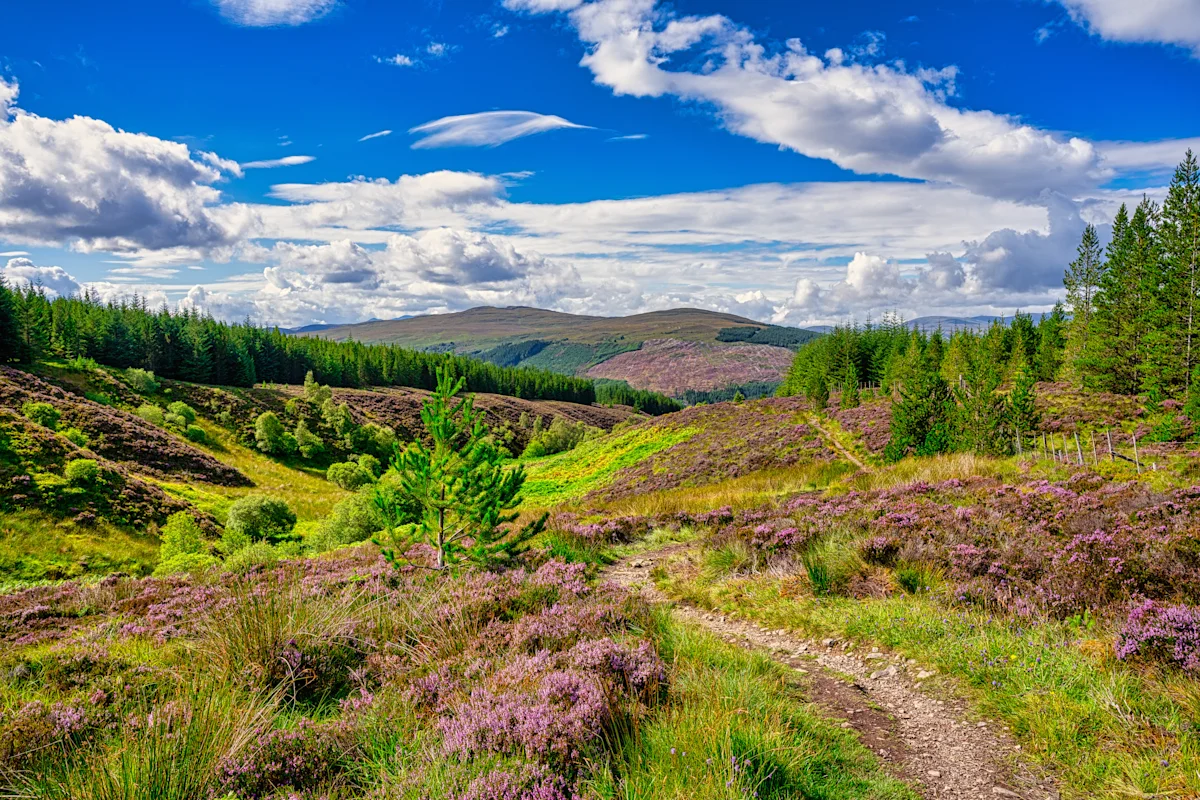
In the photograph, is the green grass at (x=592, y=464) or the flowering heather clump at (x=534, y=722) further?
the green grass at (x=592, y=464)

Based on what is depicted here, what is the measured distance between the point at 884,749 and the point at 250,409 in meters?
81.8

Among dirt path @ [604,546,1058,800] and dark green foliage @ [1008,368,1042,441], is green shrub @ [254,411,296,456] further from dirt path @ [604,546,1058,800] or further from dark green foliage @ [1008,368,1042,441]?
dirt path @ [604,546,1058,800]

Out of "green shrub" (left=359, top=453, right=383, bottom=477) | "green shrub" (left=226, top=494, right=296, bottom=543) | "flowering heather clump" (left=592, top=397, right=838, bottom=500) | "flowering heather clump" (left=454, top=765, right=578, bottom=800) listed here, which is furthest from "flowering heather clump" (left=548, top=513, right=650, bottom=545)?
"green shrub" (left=359, top=453, right=383, bottom=477)

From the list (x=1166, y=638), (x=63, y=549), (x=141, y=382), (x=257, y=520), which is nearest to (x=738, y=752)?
(x=1166, y=638)

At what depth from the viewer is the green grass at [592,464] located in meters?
40.3

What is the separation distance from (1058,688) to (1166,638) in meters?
1.19

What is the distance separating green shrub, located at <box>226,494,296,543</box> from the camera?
3403 centimetres

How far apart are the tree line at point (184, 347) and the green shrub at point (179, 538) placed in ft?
64.0

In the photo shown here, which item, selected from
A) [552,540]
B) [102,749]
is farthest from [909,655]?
[552,540]

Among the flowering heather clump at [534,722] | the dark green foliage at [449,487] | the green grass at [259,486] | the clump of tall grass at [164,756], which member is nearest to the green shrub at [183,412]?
the green grass at [259,486]

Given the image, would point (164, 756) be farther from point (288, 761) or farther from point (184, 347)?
point (184, 347)

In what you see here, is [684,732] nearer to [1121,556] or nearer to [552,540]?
[1121,556]

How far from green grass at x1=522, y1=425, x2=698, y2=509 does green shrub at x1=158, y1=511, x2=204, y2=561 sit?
680 inches

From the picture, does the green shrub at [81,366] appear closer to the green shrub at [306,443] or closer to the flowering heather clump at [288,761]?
the green shrub at [306,443]
